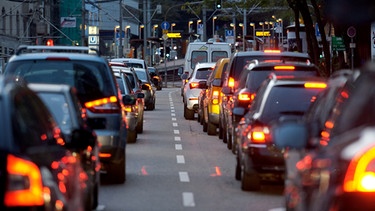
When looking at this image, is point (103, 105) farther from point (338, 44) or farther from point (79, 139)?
point (338, 44)

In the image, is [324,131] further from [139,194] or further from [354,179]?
[139,194]

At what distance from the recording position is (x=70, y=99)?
11.4m

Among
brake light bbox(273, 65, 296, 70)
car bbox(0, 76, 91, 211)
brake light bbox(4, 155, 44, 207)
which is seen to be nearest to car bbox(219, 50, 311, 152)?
brake light bbox(273, 65, 296, 70)

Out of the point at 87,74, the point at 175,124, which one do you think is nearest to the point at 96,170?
the point at 87,74

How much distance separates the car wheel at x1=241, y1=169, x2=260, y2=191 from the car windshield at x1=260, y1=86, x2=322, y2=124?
76 cm

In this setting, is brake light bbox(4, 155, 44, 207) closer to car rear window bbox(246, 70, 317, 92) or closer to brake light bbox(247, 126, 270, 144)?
brake light bbox(247, 126, 270, 144)

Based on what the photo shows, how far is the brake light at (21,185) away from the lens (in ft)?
20.8

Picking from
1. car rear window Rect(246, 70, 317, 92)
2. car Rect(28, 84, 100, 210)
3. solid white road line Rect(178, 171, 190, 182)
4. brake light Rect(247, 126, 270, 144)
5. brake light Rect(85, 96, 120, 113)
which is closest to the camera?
car Rect(28, 84, 100, 210)

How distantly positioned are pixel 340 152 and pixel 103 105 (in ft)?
26.4

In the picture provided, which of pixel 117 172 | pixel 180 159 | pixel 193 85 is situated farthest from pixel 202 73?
pixel 117 172

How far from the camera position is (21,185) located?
641 centimetres

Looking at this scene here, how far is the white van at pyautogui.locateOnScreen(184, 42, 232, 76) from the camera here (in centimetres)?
4559

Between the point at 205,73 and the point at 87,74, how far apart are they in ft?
57.9

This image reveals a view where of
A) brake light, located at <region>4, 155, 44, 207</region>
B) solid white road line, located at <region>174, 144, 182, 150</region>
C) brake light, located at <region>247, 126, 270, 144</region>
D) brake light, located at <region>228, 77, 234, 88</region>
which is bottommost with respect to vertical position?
solid white road line, located at <region>174, 144, 182, 150</region>
